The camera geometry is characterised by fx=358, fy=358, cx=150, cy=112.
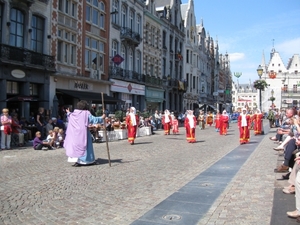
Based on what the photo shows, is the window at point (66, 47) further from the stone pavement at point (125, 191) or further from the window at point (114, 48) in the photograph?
the stone pavement at point (125, 191)

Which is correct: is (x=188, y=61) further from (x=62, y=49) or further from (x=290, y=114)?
(x=290, y=114)

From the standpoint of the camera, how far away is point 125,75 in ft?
110

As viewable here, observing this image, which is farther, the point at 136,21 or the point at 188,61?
the point at 188,61

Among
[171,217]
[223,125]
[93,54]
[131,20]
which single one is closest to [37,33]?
Answer: [93,54]

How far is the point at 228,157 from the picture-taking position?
39.7 ft

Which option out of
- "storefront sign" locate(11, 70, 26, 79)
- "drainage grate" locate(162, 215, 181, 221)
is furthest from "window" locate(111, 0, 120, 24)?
"drainage grate" locate(162, 215, 181, 221)

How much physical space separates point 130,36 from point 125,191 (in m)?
28.4

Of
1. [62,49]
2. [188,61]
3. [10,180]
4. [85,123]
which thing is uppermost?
[188,61]

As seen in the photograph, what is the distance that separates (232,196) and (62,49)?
20.8 m

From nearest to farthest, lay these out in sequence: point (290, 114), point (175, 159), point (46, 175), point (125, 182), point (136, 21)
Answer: point (125, 182)
point (46, 175)
point (290, 114)
point (175, 159)
point (136, 21)

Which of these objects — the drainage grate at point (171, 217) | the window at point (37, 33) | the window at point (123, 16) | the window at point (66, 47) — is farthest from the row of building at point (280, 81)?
the drainage grate at point (171, 217)

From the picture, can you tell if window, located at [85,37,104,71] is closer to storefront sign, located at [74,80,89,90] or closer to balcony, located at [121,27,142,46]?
storefront sign, located at [74,80,89,90]

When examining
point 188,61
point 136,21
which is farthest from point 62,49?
point 188,61

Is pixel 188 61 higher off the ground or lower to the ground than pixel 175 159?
higher
